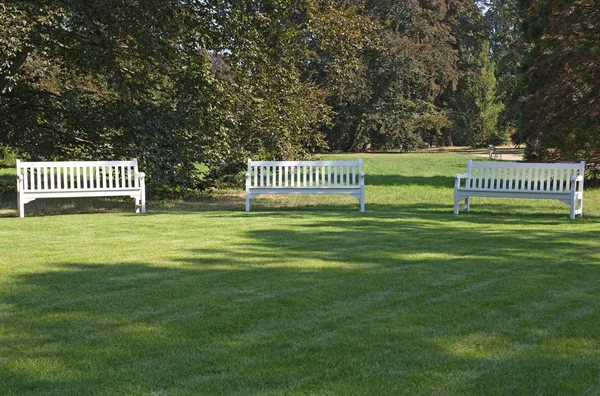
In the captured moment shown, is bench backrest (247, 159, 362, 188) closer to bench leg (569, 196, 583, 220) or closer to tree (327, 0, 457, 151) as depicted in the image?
bench leg (569, 196, 583, 220)

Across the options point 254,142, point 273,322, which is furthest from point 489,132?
point 273,322

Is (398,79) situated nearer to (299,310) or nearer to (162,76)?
(162,76)

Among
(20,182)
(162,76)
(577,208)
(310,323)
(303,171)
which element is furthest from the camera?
(162,76)

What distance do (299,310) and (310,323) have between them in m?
0.33

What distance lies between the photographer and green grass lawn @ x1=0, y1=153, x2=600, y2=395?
131 inches

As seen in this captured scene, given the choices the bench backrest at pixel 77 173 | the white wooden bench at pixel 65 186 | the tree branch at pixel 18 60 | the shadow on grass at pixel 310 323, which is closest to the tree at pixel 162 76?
the tree branch at pixel 18 60

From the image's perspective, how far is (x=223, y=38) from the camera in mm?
14203

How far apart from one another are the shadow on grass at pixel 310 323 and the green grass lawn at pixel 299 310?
14mm

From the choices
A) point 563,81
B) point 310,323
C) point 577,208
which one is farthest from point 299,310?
point 563,81

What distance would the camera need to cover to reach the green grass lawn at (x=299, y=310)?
131 inches

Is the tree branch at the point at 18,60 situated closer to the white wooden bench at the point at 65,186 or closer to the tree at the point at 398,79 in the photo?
the white wooden bench at the point at 65,186

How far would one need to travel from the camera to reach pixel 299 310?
181 inches

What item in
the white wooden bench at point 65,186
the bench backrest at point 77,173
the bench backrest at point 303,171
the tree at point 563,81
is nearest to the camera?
the white wooden bench at point 65,186

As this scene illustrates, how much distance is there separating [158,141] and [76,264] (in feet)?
26.3
